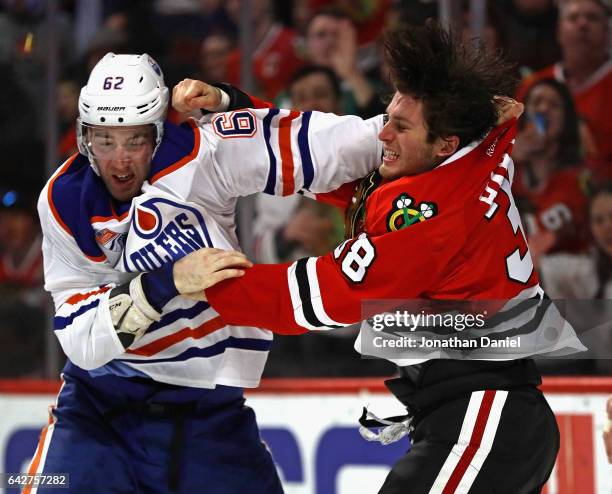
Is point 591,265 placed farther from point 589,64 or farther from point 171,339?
point 171,339

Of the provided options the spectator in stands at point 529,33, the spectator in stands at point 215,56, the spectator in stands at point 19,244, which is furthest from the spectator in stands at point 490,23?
the spectator in stands at point 19,244

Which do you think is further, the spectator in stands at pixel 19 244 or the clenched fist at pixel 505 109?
the spectator in stands at pixel 19 244

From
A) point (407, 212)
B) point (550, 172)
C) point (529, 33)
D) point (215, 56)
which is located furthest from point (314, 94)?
point (407, 212)

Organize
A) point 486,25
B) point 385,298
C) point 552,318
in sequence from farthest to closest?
point 486,25 < point 552,318 < point 385,298

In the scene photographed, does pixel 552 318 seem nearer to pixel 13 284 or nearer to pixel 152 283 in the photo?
pixel 152 283

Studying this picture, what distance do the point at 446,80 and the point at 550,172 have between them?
150cm

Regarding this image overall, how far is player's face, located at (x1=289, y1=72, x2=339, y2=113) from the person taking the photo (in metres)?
4.09

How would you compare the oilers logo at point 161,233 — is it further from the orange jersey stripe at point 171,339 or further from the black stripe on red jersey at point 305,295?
the black stripe on red jersey at point 305,295

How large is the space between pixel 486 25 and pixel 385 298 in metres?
1.81

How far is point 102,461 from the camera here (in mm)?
2609

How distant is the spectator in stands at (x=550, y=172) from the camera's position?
365 centimetres

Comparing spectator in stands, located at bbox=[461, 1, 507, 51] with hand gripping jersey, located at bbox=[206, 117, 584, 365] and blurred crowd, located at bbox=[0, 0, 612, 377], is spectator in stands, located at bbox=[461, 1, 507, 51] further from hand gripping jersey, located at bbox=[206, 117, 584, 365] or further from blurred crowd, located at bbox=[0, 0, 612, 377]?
hand gripping jersey, located at bbox=[206, 117, 584, 365]

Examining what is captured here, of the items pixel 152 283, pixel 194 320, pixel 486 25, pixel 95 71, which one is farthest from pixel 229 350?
pixel 486 25

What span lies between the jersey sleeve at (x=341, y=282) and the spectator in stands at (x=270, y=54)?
1965mm
